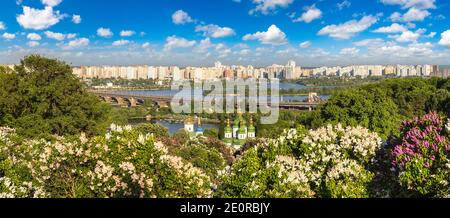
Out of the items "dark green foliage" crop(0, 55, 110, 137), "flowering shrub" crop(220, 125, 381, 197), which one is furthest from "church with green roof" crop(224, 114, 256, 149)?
"flowering shrub" crop(220, 125, 381, 197)

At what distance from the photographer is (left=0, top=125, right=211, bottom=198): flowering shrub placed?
569 centimetres

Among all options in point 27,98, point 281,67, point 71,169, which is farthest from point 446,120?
point 281,67

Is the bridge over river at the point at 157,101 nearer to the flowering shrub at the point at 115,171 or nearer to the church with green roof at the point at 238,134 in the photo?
the church with green roof at the point at 238,134

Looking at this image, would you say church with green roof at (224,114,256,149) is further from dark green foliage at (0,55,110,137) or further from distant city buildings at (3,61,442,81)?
distant city buildings at (3,61,442,81)

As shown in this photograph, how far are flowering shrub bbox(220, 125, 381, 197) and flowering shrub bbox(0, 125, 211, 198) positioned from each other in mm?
615

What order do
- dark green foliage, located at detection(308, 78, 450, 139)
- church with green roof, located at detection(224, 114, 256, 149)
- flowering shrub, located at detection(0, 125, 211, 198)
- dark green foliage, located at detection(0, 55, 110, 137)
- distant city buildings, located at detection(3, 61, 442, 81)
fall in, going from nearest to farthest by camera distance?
1. flowering shrub, located at detection(0, 125, 211, 198)
2. dark green foliage, located at detection(0, 55, 110, 137)
3. dark green foliage, located at detection(308, 78, 450, 139)
4. church with green roof, located at detection(224, 114, 256, 149)
5. distant city buildings, located at detection(3, 61, 442, 81)

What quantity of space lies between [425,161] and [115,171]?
4.04m

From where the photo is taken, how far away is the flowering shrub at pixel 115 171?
5.69 m

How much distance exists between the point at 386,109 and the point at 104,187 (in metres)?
16.7

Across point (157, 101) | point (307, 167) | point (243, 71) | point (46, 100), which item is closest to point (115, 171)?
point (307, 167)

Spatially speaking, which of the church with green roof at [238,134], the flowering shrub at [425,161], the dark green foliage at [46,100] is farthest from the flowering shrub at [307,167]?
the church with green roof at [238,134]

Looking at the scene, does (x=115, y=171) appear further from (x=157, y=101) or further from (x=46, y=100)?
(x=157, y=101)

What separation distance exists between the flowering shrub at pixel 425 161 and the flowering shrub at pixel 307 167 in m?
0.56
